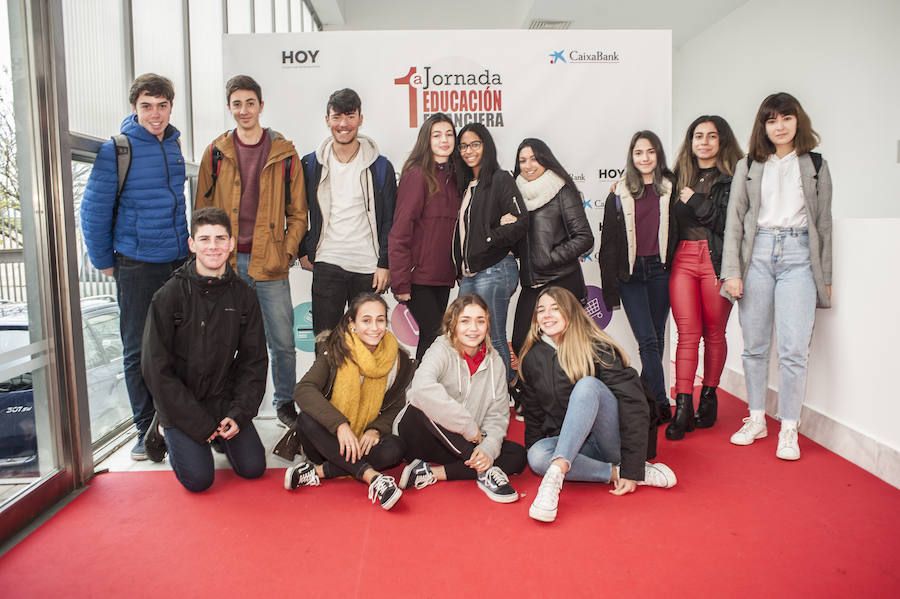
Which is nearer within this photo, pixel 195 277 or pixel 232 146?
pixel 195 277

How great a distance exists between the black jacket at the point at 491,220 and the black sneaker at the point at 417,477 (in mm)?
1005

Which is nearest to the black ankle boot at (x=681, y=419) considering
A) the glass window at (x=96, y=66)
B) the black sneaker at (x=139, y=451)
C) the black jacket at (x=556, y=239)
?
the black jacket at (x=556, y=239)

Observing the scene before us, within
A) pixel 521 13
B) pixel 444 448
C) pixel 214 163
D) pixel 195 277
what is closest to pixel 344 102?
pixel 214 163

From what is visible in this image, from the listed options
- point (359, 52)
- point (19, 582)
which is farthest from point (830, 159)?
point (19, 582)

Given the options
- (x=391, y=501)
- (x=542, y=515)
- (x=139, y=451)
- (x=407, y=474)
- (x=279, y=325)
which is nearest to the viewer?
(x=542, y=515)

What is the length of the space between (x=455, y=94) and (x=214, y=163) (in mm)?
1447

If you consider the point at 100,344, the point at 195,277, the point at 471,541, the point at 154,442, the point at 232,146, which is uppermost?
the point at 232,146

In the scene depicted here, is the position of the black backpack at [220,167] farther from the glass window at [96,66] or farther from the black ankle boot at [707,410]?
the black ankle boot at [707,410]

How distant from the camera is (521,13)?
299 inches

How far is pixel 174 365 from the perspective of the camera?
2.44 metres

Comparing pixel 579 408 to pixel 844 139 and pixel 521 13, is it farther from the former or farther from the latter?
pixel 521 13

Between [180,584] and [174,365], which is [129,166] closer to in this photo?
[174,365]

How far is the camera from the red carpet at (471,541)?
1.70m

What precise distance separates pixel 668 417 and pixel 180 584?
247cm
